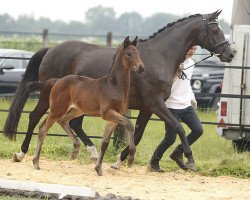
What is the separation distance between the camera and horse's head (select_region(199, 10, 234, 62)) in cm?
1277

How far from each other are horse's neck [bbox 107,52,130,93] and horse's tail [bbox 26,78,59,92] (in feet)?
3.67

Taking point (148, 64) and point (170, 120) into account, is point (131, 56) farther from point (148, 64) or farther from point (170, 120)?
point (170, 120)

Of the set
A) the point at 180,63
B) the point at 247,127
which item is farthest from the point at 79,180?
the point at 247,127

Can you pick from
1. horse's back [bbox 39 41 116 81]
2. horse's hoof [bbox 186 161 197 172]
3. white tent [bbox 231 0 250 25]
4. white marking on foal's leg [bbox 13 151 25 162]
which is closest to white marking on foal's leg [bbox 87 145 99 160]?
white marking on foal's leg [bbox 13 151 25 162]

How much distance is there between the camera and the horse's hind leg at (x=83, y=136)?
13.4 metres

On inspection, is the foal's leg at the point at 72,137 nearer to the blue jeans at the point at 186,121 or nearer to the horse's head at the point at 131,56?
the blue jeans at the point at 186,121

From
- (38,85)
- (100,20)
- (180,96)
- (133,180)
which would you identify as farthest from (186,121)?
(100,20)

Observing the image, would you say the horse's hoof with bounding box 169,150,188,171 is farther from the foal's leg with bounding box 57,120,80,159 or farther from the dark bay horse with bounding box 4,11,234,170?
the foal's leg with bounding box 57,120,80,159

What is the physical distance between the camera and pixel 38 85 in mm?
12805

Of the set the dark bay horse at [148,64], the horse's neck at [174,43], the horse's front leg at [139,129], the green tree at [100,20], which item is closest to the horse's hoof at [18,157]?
the dark bay horse at [148,64]

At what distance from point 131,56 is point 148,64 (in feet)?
3.30

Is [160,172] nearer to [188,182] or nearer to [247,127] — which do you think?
[188,182]

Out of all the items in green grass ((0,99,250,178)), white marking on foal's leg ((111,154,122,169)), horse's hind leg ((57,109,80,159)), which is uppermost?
horse's hind leg ((57,109,80,159))

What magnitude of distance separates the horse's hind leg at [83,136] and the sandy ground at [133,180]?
0.25 m
